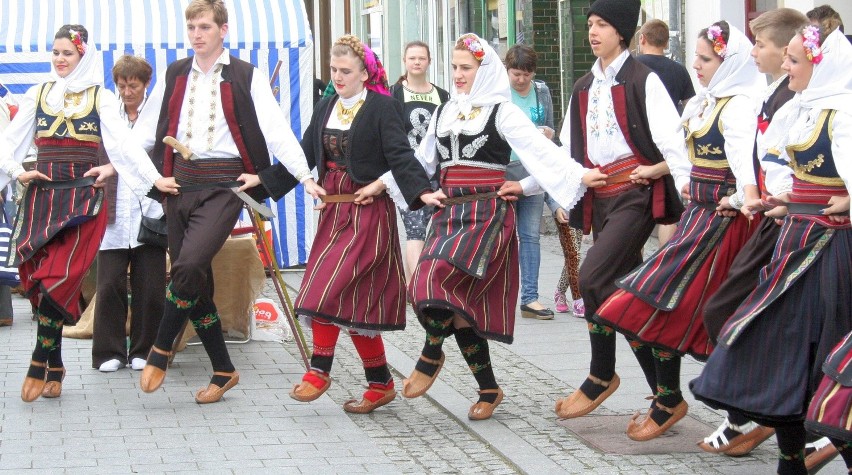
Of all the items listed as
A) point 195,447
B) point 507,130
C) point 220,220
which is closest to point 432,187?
point 507,130

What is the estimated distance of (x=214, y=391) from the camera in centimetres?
732

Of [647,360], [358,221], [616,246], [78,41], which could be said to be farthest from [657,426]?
[78,41]

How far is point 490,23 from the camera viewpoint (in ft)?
66.8

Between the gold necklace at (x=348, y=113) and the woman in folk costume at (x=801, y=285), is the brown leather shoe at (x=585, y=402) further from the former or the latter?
the gold necklace at (x=348, y=113)

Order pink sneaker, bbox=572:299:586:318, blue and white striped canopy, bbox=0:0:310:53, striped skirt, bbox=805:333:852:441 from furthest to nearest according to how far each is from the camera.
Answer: blue and white striped canopy, bbox=0:0:310:53
pink sneaker, bbox=572:299:586:318
striped skirt, bbox=805:333:852:441

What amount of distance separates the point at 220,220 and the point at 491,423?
1.64 metres

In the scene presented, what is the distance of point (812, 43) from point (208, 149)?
323cm

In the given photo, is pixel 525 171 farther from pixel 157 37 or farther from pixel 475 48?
pixel 157 37

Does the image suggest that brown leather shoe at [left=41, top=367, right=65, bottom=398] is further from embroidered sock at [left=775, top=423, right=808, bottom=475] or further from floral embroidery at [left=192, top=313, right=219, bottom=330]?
embroidered sock at [left=775, top=423, right=808, bottom=475]

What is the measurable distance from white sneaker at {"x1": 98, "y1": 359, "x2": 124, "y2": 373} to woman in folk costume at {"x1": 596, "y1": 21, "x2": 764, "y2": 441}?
342cm

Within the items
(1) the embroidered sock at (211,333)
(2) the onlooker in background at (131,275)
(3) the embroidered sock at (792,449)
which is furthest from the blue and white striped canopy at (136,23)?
(3) the embroidered sock at (792,449)

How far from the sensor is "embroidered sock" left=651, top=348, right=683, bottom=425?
20.1 ft

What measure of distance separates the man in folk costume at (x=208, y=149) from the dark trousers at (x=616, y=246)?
1488 mm

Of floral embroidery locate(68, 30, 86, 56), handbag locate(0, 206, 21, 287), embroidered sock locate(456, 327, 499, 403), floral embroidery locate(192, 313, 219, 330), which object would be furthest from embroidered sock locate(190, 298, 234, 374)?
handbag locate(0, 206, 21, 287)
